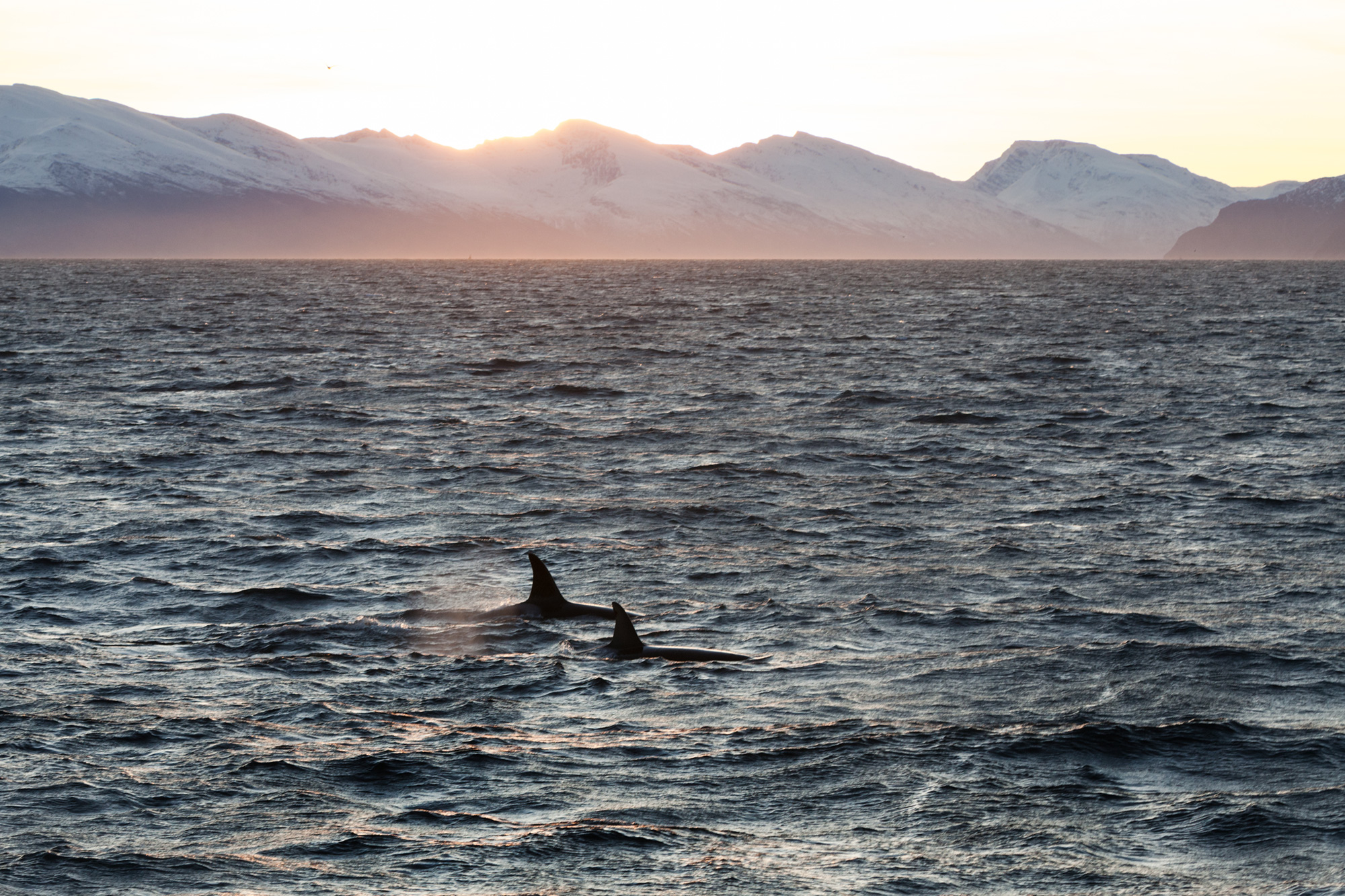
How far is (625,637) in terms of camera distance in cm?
1656

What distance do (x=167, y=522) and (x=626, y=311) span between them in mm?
75076

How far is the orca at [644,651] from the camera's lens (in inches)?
640

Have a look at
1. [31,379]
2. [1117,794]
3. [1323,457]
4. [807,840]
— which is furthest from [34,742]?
[31,379]

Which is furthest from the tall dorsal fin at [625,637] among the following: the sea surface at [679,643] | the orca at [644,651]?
the sea surface at [679,643]

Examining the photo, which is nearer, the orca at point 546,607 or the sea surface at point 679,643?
the sea surface at point 679,643

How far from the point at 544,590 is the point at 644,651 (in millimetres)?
2583

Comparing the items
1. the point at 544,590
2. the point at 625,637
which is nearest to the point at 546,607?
the point at 544,590

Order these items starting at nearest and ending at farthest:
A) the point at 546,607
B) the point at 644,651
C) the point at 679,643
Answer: the point at 644,651, the point at 679,643, the point at 546,607

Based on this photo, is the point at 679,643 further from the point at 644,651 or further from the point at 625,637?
the point at 625,637

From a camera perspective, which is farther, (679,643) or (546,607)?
(546,607)

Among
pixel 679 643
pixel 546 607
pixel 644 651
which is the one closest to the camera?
pixel 644 651

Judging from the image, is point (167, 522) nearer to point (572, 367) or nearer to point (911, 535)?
point (911, 535)

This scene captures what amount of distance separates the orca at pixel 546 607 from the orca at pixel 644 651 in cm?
170

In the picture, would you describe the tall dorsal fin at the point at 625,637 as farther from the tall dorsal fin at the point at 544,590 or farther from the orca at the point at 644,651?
the tall dorsal fin at the point at 544,590
